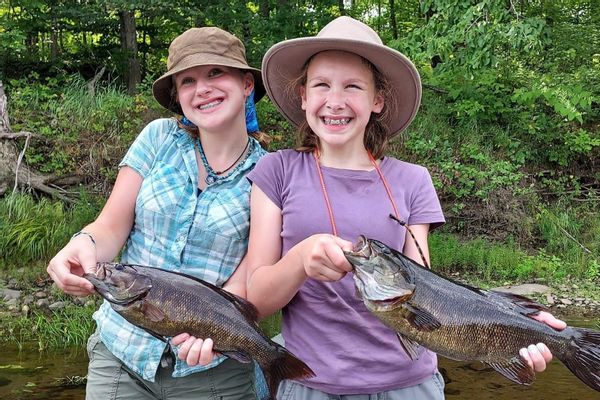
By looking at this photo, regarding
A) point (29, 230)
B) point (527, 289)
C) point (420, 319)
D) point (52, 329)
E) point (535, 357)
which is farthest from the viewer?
point (527, 289)

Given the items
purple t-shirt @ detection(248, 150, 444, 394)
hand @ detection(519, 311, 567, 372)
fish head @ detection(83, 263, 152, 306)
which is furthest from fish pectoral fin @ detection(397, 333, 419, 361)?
fish head @ detection(83, 263, 152, 306)

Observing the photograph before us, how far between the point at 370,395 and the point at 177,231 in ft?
3.67

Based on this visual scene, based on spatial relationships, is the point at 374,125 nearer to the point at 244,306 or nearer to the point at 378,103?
the point at 378,103

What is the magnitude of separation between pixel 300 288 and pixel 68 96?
11294mm

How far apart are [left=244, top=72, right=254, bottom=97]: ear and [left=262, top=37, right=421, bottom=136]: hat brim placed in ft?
0.35

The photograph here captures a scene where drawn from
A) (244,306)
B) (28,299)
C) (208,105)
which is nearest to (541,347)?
(244,306)

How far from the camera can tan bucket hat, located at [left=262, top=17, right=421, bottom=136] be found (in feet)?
→ 8.83

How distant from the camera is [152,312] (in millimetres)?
2570

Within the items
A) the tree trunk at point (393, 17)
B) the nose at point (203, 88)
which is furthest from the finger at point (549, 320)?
the tree trunk at point (393, 17)

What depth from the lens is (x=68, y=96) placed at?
41.6 feet

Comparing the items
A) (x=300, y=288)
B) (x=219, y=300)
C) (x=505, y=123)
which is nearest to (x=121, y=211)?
(x=219, y=300)

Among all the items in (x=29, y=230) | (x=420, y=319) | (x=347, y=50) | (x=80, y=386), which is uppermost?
(x=347, y=50)

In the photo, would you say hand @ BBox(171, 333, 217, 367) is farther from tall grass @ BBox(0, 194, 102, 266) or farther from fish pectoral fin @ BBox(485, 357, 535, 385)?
tall grass @ BBox(0, 194, 102, 266)

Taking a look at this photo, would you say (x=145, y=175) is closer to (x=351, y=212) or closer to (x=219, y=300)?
(x=219, y=300)
